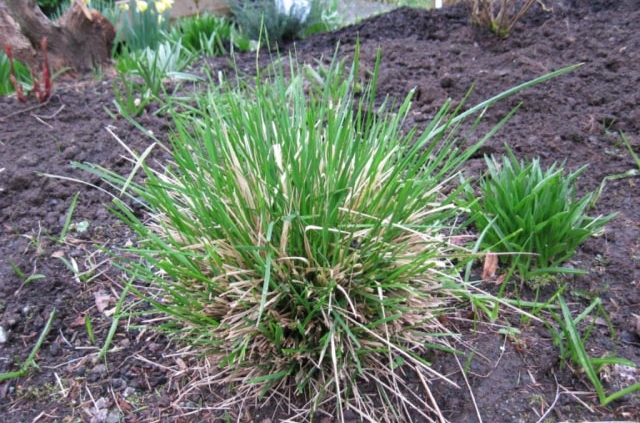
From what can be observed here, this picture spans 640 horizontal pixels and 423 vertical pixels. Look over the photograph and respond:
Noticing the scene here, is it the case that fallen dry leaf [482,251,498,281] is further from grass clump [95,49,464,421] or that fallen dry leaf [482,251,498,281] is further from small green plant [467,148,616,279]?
grass clump [95,49,464,421]

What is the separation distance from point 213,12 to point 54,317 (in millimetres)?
5048

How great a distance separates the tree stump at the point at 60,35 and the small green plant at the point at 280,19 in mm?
1282

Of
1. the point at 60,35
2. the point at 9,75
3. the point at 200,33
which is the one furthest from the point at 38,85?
the point at 200,33

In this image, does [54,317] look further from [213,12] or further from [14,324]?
[213,12]

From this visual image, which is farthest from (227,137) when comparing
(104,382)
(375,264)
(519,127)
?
(519,127)

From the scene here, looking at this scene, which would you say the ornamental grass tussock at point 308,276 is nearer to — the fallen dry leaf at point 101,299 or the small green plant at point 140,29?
the fallen dry leaf at point 101,299

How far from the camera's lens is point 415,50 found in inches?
137

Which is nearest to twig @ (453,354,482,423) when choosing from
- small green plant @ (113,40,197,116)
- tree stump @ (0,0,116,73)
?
small green plant @ (113,40,197,116)

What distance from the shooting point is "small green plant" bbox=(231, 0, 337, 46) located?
4746mm

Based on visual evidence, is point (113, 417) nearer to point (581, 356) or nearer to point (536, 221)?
point (581, 356)

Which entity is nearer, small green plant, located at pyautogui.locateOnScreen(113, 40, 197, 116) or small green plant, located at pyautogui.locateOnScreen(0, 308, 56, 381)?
small green plant, located at pyautogui.locateOnScreen(0, 308, 56, 381)

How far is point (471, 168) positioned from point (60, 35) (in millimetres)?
3005

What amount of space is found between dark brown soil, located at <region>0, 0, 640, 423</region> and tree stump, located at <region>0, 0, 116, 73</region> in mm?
363

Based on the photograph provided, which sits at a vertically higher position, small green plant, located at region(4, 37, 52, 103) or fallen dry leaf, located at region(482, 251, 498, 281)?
small green plant, located at region(4, 37, 52, 103)
